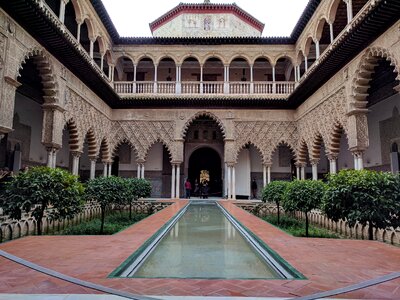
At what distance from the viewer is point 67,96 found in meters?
10.4

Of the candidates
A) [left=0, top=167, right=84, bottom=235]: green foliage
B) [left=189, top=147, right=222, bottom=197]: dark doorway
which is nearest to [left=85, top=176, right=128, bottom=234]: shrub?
[left=0, top=167, right=84, bottom=235]: green foliage

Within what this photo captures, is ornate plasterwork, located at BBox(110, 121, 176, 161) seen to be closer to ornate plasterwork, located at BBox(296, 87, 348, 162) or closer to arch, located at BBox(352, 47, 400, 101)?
ornate plasterwork, located at BBox(296, 87, 348, 162)

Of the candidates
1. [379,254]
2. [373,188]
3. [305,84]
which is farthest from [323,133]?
[379,254]

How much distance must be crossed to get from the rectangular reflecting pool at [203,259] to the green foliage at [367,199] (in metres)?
1.68

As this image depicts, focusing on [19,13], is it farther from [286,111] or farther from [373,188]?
[286,111]

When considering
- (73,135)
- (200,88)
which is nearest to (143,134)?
(200,88)

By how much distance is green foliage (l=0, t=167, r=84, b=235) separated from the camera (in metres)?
5.32

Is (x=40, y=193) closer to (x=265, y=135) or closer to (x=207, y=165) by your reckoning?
(x=265, y=135)

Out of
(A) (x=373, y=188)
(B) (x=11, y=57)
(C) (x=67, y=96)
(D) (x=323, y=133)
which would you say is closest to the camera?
(A) (x=373, y=188)

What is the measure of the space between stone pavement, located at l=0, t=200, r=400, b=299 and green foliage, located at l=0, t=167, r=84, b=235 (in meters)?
1.23

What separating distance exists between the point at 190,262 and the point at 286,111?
13038 millimetres

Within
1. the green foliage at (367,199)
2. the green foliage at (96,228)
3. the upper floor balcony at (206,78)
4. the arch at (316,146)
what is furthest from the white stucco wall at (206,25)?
Answer: the green foliage at (367,199)

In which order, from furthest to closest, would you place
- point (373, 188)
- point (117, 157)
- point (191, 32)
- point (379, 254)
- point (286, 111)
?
point (191, 32)
point (117, 157)
point (286, 111)
point (373, 188)
point (379, 254)

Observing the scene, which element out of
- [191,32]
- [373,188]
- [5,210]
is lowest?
[5,210]
